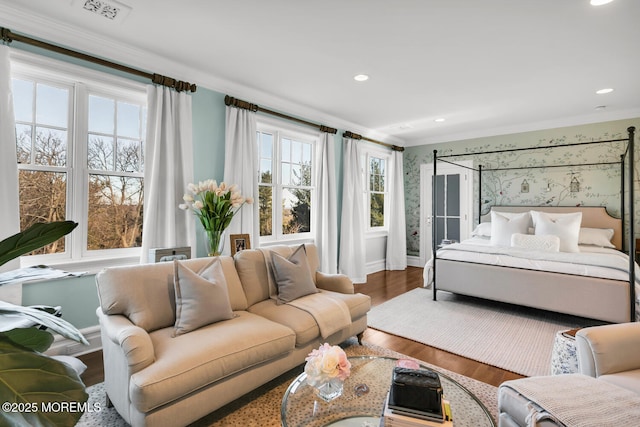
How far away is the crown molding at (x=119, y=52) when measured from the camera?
91.0 inches

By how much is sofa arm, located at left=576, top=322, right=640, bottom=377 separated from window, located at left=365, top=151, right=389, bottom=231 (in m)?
4.39

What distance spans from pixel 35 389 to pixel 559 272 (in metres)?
4.16

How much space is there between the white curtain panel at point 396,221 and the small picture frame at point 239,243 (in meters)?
3.48

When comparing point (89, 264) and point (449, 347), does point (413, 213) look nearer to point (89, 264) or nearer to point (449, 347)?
point (449, 347)

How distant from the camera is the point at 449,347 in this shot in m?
2.84

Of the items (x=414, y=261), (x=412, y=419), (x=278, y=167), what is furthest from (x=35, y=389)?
(x=414, y=261)

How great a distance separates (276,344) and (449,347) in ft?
5.57

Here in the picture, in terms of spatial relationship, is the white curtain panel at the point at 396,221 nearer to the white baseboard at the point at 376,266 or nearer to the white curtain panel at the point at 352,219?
the white baseboard at the point at 376,266

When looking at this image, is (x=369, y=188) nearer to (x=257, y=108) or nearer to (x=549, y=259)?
(x=257, y=108)

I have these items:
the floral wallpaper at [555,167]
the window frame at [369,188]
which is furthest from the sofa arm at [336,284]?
the window frame at [369,188]

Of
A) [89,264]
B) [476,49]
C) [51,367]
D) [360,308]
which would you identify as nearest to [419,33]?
[476,49]

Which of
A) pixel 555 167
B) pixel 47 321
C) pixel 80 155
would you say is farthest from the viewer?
pixel 555 167

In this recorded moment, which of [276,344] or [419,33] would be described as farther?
[419,33]

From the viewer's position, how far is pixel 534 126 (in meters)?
5.19
